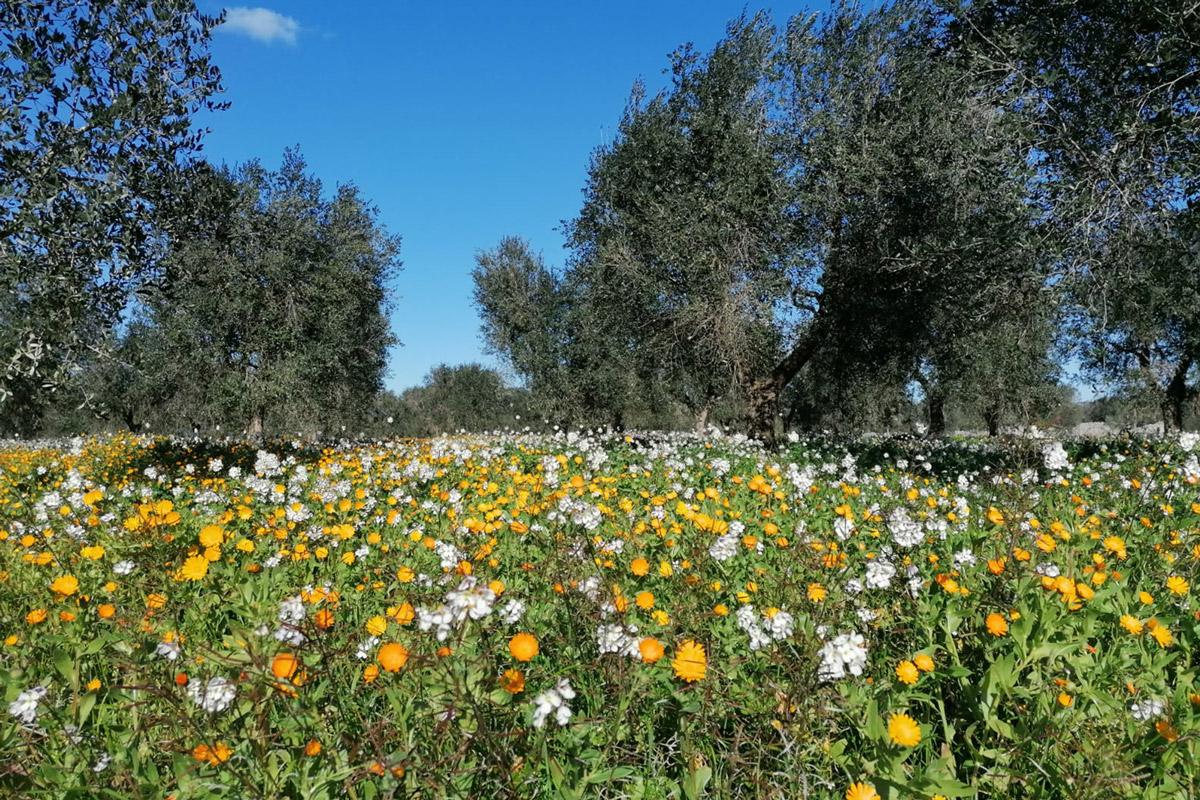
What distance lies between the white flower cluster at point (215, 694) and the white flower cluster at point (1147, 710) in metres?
3.32

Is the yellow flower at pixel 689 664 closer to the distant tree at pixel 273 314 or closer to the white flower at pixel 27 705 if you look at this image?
the white flower at pixel 27 705

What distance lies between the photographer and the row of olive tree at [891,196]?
331 inches

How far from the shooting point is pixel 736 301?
1261 centimetres

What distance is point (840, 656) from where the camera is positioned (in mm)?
2408

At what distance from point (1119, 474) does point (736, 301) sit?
22.1 feet

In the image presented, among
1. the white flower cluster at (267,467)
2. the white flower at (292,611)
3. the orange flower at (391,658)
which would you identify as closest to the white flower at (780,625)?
the orange flower at (391,658)

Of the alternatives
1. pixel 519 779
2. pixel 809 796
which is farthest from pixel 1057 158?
pixel 519 779

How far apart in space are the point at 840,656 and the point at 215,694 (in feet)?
7.21

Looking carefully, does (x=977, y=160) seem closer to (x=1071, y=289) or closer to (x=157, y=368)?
(x=1071, y=289)

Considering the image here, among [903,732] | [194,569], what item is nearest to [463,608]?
[903,732]

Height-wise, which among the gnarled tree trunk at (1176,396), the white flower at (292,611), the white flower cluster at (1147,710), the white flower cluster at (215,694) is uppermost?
the gnarled tree trunk at (1176,396)

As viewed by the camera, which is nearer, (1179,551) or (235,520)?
(1179,551)

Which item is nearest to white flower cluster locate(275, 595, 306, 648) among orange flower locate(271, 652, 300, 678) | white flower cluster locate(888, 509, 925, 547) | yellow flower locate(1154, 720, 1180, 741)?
orange flower locate(271, 652, 300, 678)

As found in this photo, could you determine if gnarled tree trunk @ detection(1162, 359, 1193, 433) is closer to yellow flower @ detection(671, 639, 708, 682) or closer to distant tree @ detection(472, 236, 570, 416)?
distant tree @ detection(472, 236, 570, 416)
